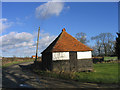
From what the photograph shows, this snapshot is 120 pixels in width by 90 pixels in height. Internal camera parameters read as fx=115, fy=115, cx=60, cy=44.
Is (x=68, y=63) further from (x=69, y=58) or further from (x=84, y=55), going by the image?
(x=84, y=55)

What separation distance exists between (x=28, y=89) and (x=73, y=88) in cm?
339

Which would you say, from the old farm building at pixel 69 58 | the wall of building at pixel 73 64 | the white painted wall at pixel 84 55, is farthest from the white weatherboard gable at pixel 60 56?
the white painted wall at pixel 84 55

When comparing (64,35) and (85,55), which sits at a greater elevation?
(64,35)

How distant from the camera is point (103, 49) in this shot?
2288 inches

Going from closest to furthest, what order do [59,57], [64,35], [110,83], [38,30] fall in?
[110,83] → [59,57] → [64,35] → [38,30]

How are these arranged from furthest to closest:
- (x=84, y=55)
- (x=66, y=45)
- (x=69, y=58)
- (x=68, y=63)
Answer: (x=66, y=45) < (x=84, y=55) < (x=69, y=58) < (x=68, y=63)

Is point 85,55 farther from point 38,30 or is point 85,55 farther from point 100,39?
point 100,39

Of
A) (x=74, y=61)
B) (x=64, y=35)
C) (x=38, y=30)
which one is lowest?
(x=74, y=61)

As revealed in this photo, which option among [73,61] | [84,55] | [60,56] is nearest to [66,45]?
[60,56]

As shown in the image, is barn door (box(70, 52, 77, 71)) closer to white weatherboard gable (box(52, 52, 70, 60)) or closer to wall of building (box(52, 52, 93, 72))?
wall of building (box(52, 52, 93, 72))

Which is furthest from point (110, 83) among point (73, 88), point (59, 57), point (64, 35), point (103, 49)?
point (103, 49)

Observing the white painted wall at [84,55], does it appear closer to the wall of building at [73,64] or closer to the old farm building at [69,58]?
the old farm building at [69,58]

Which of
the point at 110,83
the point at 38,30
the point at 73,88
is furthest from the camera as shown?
the point at 38,30

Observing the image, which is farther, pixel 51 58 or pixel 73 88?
pixel 51 58
